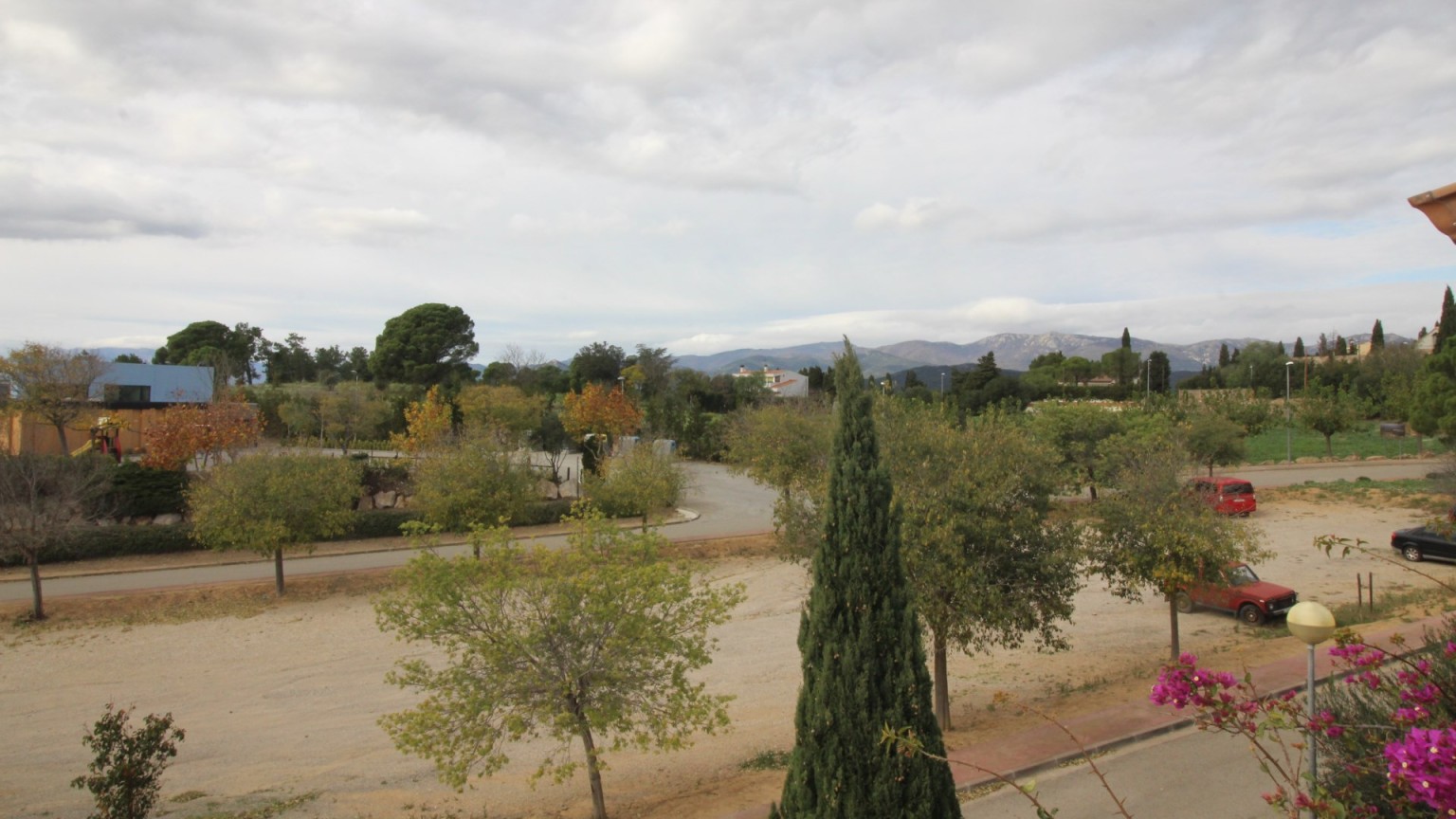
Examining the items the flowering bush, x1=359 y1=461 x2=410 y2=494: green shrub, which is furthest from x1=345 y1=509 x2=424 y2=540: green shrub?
the flowering bush

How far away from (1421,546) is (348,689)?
93.0 feet

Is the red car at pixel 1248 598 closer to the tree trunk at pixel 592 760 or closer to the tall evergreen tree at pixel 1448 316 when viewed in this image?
the tree trunk at pixel 592 760

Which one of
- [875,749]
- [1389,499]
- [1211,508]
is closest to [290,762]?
[875,749]

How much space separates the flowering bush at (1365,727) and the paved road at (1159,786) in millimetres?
4765

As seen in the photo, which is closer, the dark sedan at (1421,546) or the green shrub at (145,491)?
the dark sedan at (1421,546)

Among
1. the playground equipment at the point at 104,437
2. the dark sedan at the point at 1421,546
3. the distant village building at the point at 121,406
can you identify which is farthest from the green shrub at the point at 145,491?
the dark sedan at the point at 1421,546

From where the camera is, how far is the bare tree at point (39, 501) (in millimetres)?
21406

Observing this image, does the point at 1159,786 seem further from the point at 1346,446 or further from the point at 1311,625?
the point at 1346,446

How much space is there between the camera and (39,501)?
2234 centimetres

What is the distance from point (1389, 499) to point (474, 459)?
35.0 meters

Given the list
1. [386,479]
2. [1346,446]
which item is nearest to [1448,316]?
[1346,446]

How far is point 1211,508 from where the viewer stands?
15.6 metres

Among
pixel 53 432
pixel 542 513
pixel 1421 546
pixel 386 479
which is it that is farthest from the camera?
pixel 53 432

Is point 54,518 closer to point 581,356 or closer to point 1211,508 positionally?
point 1211,508
